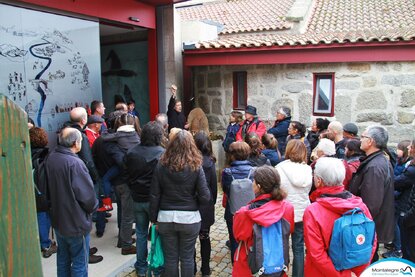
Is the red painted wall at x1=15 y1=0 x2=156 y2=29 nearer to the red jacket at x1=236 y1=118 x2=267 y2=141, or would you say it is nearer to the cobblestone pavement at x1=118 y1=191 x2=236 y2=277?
the red jacket at x1=236 y1=118 x2=267 y2=141

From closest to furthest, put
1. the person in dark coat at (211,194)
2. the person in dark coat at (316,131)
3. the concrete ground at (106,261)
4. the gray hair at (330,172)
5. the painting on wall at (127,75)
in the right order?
the gray hair at (330,172)
the person in dark coat at (211,194)
the concrete ground at (106,261)
the person in dark coat at (316,131)
the painting on wall at (127,75)

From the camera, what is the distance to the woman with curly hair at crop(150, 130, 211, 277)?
3533mm

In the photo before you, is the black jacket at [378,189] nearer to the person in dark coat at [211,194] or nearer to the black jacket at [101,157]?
the person in dark coat at [211,194]

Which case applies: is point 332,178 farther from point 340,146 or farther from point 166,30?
point 166,30

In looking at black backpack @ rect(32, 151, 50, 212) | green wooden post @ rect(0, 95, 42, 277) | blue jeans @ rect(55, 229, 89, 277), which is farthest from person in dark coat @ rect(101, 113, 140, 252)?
green wooden post @ rect(0, 95, 42, 277)

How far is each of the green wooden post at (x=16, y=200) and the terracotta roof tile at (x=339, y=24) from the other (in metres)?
7.91

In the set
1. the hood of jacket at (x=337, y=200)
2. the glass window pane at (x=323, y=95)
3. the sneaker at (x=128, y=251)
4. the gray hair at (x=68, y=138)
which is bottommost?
the sneaker at (x=128, y=251)

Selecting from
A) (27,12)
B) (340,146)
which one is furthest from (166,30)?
(340,146)

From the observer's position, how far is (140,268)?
14.2 ft

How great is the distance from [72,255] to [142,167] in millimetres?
1150

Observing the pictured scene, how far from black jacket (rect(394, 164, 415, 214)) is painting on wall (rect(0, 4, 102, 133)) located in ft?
16.9

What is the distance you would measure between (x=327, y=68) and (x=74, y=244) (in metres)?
6.70

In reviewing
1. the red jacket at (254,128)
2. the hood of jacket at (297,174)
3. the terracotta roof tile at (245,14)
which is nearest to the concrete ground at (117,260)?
the hood of jacket at (297,174)

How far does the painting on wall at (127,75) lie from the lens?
30.3 feet
